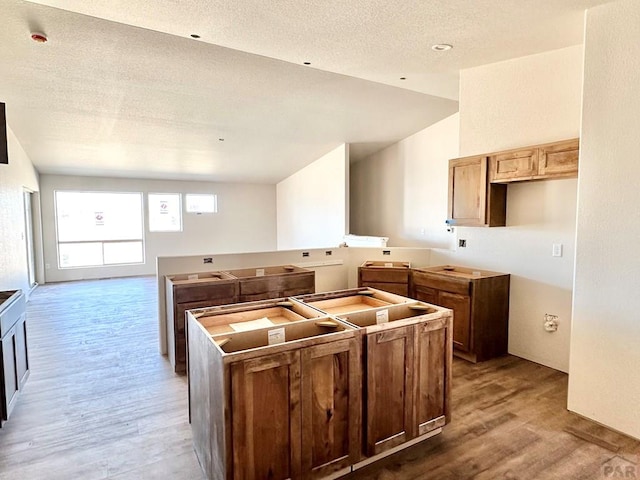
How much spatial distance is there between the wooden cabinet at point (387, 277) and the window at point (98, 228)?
6663 millimetres

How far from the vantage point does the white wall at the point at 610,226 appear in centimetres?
239

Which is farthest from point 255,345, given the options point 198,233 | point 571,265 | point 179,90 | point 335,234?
point 198,233

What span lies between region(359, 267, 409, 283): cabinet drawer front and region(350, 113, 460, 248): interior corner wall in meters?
1.69

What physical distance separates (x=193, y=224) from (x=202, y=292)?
6311mm

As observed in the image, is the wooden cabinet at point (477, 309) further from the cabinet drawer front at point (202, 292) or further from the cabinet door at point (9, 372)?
the cabinet door at point (9, 372)

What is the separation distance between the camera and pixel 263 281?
3980 millimetres

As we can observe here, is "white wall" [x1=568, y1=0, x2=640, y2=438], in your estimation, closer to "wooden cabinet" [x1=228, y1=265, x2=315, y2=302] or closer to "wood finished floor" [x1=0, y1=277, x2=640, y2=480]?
"wood finished floor" [x1=0, y1=277, x2=640, y2=480]

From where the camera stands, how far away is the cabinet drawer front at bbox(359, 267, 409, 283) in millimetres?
4488

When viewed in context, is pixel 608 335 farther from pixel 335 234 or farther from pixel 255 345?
pixel 335 234

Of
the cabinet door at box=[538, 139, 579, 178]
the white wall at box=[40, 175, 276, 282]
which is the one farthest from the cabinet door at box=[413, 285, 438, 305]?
the white wall at box=[40, 175, 276, 282]

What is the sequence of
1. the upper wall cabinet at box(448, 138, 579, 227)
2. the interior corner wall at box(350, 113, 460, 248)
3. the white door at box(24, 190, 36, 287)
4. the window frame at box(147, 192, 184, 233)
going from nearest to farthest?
the upper wall cabinet at box(448, 138, 579, 227)
the interior corner wall at box(350, 113, 460, 248)
the white door at box(24, 190, 36, 287)
the window frame at box(147, 192, 184, 233)

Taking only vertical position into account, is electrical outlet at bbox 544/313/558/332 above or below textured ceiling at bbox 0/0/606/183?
below

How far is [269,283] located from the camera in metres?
4.02

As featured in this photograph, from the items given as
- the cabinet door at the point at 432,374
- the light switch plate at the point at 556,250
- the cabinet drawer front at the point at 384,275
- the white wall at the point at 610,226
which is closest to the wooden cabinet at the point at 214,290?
the cabinet drawer front at the point at 384,275
